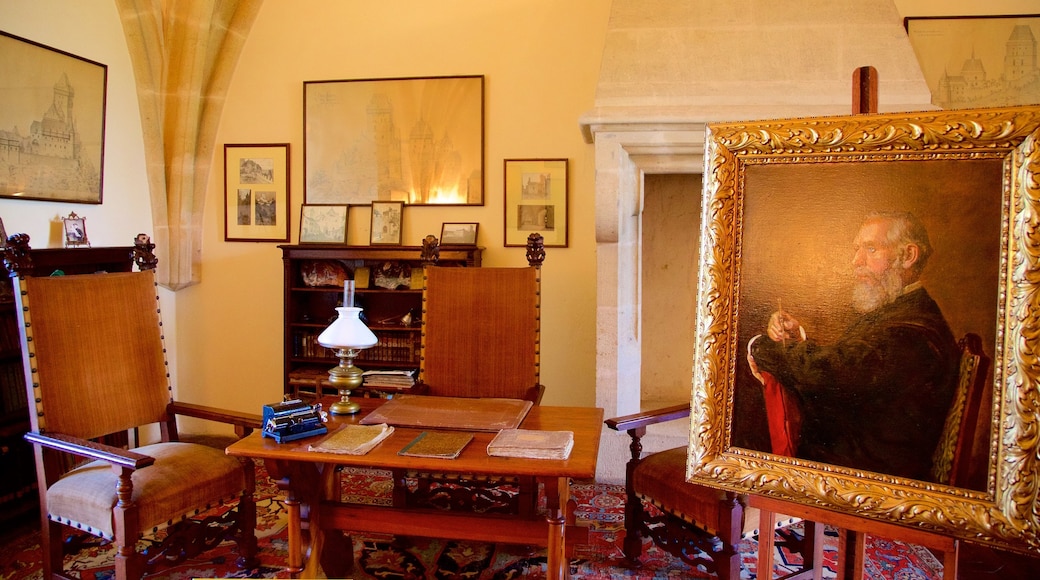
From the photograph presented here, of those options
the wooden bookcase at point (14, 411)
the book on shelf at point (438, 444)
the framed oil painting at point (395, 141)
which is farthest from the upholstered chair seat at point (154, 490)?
the framed oil painting at point (395, 141)

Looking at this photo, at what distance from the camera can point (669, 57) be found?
11.7 feet

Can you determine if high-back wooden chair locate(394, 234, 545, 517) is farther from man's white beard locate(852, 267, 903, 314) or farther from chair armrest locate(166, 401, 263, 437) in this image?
man's white beard locate(852, 267, 903, 314)

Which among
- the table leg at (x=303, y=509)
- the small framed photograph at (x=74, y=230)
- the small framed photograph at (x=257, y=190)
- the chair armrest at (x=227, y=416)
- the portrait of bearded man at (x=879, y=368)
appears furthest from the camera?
the small framed photograph at (x=257, y=190)

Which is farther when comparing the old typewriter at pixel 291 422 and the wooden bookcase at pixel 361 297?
the wooden bookcase at pixel 361 297

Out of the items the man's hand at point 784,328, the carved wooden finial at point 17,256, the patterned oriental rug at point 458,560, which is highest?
the carved wooden finial at point 17,256

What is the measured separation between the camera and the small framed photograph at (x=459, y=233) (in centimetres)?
464

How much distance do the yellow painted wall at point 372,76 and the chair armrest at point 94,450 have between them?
2.17 m

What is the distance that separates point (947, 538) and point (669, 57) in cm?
284

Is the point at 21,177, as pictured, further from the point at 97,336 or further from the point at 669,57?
the point at 669,57

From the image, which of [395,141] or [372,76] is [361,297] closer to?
[395,141]

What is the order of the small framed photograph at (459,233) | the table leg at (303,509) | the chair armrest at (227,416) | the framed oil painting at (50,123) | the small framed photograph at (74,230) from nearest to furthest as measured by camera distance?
1. the table leg at (303,509)
2. the chair armrest at (227,416)
3. the framed oil painting at (50,123)
4. the small framed photograph at (74,230)
5. the small framed photograph at (459,233)

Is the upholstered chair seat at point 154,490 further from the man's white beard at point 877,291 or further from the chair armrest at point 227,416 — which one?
the man's white beard at point 877,291

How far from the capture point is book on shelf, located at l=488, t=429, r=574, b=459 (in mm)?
2061

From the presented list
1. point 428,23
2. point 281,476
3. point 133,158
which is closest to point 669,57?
point 428,23
